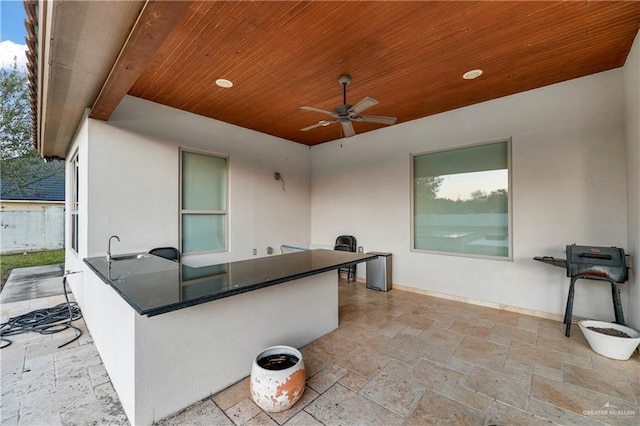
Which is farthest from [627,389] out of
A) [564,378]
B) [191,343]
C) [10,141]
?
[10,141]

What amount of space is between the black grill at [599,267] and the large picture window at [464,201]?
0.77 meters

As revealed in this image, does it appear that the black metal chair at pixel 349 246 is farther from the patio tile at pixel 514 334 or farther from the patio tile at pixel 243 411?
the patio tile at pixel 243 411

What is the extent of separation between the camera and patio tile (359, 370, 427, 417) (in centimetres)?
179

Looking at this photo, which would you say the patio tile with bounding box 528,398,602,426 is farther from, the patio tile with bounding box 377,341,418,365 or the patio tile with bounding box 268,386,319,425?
the patio tile with bounding box 268,386,319,425

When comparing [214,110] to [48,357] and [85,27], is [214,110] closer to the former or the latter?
[85,27]

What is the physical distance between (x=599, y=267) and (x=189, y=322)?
3931 millimetres

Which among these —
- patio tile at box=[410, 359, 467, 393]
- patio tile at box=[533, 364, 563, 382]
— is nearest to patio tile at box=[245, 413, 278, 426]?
patio tile at box=[410, 359, 467, 393]

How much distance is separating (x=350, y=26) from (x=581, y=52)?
2.40m

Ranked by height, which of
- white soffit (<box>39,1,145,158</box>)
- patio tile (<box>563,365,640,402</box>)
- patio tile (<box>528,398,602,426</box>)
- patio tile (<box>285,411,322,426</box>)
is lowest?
patio tile (<box>563,365,640,402</box>)

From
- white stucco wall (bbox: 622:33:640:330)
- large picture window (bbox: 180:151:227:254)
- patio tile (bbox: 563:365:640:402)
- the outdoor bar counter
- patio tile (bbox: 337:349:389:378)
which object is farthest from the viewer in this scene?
large picture window (bbox: 180:151:227:254)

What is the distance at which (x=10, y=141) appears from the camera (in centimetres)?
752

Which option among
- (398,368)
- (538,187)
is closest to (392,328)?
(398,368)

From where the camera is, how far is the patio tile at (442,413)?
5.43ft

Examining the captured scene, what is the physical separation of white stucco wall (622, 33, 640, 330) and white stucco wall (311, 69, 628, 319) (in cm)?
18
